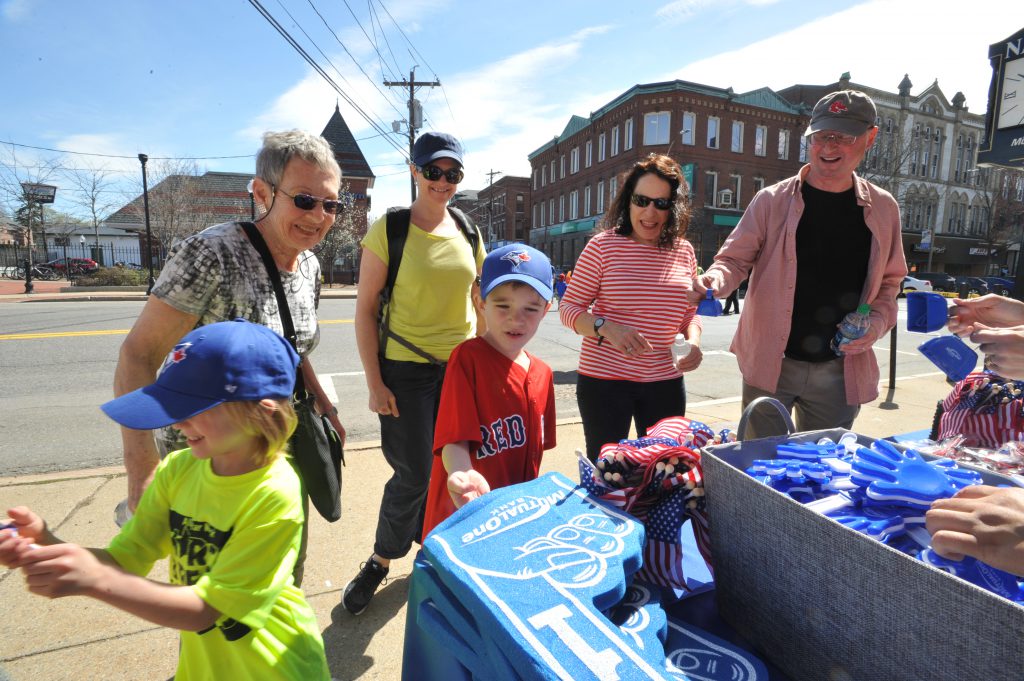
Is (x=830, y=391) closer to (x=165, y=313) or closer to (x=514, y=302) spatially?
(x=514, y=302)

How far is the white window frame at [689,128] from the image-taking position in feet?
107

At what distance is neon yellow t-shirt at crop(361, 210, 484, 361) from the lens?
7.80 feet

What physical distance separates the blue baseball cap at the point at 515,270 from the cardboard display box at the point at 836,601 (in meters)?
0.76

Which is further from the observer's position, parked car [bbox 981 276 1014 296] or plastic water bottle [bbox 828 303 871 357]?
parked car [bbox 981 276 1014 296]


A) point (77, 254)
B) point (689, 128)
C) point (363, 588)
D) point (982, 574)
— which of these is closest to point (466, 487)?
point (982, 574)

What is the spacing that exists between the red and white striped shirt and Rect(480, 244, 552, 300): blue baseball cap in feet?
2.35

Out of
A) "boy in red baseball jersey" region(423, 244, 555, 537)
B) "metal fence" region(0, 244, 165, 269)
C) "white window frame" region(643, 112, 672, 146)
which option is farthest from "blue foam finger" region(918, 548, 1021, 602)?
"metal fence" region(0, 244, 165, 269)

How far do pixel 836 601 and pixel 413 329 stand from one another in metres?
1.88

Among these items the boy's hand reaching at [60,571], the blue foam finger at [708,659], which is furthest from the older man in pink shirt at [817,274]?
the boy's hand reaching at [60,571]

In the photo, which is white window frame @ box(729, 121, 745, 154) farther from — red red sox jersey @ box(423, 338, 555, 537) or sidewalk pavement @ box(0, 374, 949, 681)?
red red sox jersey @ box(423, 338, 555, 537)

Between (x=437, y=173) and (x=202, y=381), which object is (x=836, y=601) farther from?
(x=437, y=173)

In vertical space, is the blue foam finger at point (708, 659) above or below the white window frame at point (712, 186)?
below

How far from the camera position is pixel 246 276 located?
5.66 feet

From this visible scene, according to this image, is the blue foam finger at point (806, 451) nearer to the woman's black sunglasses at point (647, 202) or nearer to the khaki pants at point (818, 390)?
the khaki pants at point (818, 390)
